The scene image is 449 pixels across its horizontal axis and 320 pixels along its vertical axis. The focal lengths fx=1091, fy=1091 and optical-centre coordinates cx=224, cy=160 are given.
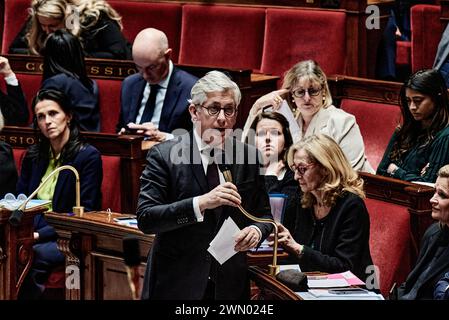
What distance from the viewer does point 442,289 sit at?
87.5 inches

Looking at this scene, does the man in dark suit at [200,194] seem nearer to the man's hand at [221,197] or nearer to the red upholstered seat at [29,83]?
the man's hand at [221,197]

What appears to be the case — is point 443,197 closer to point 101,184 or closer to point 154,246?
point 154,246

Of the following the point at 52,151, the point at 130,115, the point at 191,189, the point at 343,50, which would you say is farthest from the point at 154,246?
the point at 343,50

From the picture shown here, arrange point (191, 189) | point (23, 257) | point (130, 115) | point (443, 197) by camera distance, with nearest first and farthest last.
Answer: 1. point (191, 189)
2. point (443, 197)
3. point (23, 257)
4. point (130, 115)

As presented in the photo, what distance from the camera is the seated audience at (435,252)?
2.31 m

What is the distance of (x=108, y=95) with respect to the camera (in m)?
3.62

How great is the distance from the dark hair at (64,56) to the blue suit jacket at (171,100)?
0.52 ft

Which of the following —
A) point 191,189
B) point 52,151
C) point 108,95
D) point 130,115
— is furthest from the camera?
point 108,95

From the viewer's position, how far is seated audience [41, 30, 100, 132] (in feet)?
10.9

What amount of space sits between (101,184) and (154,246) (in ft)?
3.14

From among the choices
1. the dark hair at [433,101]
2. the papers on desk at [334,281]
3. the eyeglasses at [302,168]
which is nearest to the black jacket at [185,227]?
the papers on desk at [334,281]

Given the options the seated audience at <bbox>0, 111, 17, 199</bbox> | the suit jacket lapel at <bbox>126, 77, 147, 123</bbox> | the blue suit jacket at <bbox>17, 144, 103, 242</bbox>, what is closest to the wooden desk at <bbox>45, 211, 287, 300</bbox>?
the blue suit jacket at <bbox>17, 144, 103, 242</bbox>

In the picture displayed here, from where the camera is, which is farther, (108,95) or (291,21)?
(291,21)

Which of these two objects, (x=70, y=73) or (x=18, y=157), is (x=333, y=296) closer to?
(x=18, y=157)
